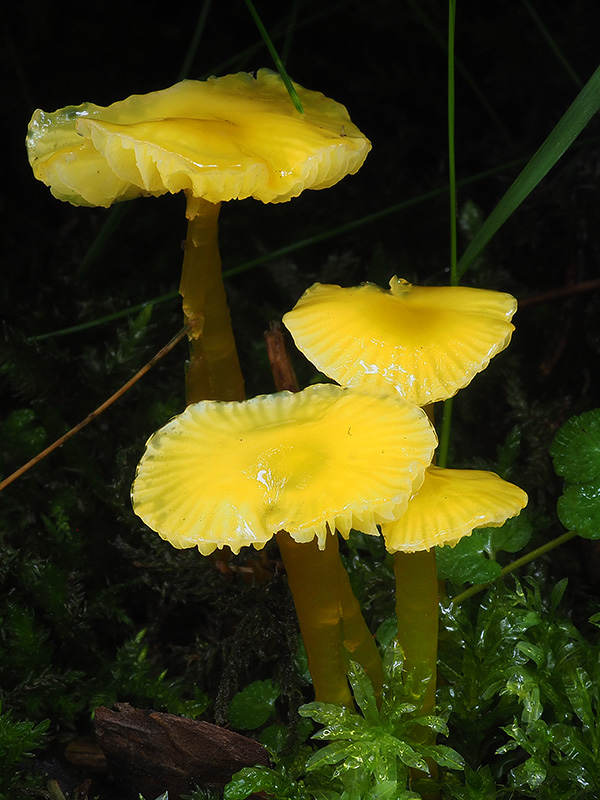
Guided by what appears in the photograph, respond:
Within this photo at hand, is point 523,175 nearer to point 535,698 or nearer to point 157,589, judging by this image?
point 535,698

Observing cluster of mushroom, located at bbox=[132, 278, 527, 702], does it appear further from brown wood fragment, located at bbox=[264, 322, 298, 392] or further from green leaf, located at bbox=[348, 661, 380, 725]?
brown wood fragment, located at bbox=[264, 322, 298, 392]

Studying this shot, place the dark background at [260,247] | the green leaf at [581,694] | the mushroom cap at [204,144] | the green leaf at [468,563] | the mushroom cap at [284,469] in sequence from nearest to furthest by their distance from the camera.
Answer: the mushroom cap at [284,469], the mushroom cap at [204,144], the green leaf at [581,694], the green leaf at [468,563], the dark background at [260,247]

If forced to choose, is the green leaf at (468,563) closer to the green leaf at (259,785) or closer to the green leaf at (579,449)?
the green leaf at (579,449)

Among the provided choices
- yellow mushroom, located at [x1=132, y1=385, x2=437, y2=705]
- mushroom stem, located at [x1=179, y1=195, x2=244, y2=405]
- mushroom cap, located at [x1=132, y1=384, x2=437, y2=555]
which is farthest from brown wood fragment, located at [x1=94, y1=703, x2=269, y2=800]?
mushroom stem, located at [x1=179, y1=195, x2=244, y2=405]

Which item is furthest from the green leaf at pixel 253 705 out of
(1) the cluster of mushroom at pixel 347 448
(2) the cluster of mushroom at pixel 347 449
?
(1) the cluster of mushroom at pixel 347 448

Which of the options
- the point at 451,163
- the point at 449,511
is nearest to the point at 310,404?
the point at 449,511

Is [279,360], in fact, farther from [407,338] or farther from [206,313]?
[407,338]

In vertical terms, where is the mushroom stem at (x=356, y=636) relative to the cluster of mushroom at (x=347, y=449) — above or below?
below
